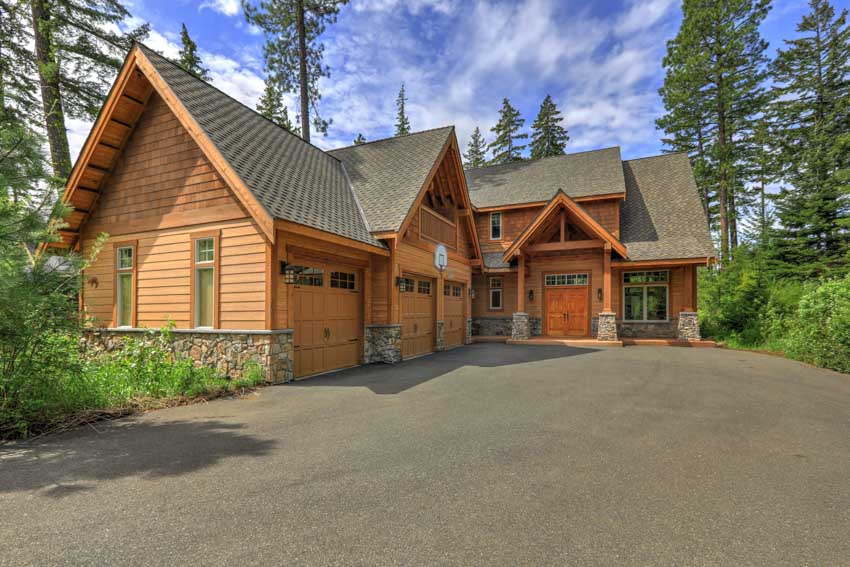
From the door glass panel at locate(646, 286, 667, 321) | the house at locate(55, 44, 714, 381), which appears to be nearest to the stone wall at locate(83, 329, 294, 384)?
the house at locate(55, 44, 714, 381)

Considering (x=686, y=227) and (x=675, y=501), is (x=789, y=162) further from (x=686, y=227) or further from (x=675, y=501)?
(x=675, y=501)

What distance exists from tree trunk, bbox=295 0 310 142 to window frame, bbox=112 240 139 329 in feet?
38.6

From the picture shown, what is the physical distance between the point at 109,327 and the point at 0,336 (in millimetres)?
5283

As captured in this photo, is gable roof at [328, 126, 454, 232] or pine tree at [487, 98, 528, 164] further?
pine tree at [487, 98, 528, 164]

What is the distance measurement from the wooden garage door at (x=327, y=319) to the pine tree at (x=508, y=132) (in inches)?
1202

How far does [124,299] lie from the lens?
9.31 metres

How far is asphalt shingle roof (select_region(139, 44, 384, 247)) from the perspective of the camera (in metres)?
7.75

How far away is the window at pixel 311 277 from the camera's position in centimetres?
811

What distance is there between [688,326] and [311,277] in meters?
13.9

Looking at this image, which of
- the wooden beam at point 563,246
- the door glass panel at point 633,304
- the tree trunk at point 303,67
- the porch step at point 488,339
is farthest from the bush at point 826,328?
the tree trunk at point 303,67

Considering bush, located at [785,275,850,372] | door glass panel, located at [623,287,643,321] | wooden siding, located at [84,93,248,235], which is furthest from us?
door glass panel, located at [623,287,643,321]

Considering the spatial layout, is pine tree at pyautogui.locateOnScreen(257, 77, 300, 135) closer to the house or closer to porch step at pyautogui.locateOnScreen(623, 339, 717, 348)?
the house

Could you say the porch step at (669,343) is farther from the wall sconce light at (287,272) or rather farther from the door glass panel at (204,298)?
the door glass panel at (204,298)

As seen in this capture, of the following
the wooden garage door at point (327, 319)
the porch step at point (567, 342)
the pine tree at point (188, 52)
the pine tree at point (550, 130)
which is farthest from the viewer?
the pine tree at point (550, 130)
